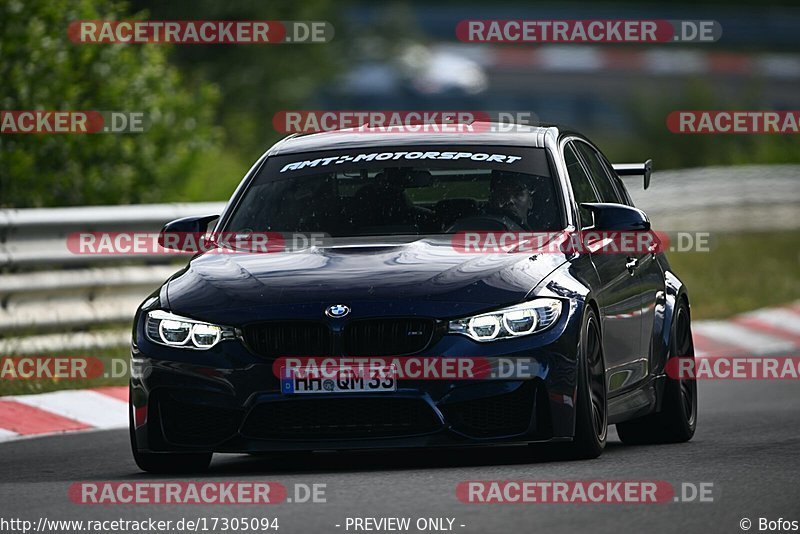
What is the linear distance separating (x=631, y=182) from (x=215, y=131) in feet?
27.4

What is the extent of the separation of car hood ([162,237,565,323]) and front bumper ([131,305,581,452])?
178mm

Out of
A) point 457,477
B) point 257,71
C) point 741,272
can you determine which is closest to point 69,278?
point 457,477

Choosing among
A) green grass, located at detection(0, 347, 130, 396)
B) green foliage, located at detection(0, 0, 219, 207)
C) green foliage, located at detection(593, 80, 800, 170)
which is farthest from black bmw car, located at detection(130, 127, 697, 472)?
green foliage, located at detection(593, 80, 800, 170)

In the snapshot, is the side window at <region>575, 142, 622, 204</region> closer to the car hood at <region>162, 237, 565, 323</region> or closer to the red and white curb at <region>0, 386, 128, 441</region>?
the car hood at <region>162, 237, 565, 323</region>

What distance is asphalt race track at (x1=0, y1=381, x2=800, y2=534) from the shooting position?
6551 millimetres

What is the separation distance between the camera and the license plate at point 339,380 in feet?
25.3

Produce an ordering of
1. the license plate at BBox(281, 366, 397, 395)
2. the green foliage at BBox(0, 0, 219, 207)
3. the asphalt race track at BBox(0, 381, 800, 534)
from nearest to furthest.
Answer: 1. the asphalt race track at BBox(0, 381, 800, 534)
2. the license plate at BBox(281, 366, 397, 395)
3. the green foliage at BBox(0, 0, 219, 207)

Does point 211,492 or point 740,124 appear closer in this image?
point 211,492

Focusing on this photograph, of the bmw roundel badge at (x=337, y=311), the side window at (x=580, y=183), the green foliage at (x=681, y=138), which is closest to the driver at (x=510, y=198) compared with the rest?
the side window at (x=580, y=183)

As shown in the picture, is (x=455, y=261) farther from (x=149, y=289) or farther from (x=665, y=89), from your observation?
(x=665, y=89)

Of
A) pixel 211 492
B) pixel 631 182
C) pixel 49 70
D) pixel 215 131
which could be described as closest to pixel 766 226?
pixel 631 182

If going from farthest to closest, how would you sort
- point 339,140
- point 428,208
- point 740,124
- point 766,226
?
point 740,124, point 766,226, point 339,140, point 428,208

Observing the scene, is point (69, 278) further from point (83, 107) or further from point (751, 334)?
point (751, 334)

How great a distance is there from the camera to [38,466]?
8.90 metres
